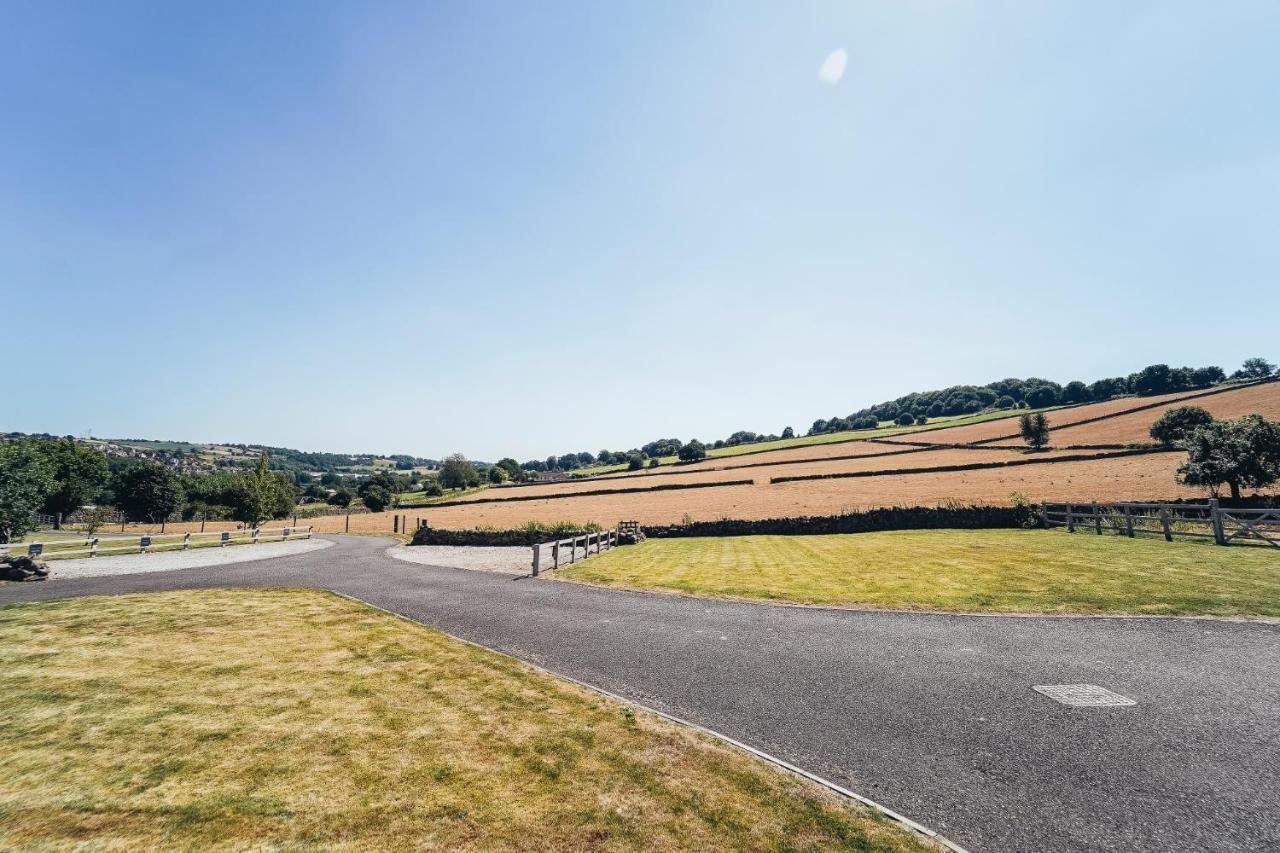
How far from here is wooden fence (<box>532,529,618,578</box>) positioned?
68.3 ft

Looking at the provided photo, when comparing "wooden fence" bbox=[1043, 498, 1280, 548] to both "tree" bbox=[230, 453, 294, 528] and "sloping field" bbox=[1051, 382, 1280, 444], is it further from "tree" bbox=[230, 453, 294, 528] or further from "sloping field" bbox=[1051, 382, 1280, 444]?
"tree" bbox=[230, 453, 294, 528]

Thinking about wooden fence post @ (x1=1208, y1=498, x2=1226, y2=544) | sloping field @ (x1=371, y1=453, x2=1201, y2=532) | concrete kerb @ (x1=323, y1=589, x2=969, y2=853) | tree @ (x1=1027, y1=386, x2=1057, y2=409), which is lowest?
sloping field @ (x1=371, y1=453, x2=1201, y2=532)

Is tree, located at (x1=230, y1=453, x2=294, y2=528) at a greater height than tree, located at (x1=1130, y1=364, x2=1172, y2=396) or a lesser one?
lesser

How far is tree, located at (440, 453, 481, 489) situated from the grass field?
109 metres

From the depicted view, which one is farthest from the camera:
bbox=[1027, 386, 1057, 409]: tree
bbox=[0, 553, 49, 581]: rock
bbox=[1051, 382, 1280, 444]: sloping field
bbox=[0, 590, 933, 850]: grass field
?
bbox=[1027, 386, 1057, 409]: tree

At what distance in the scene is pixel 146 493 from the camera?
225 feet

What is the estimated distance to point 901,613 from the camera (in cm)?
1270

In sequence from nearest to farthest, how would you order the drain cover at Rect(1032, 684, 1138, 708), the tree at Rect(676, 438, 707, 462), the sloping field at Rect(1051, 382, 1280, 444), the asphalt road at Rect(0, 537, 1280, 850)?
the asphalt road at Rect(0, 537, 1280, 850) < the drain cover at Rect(1032, 684, 1138, 708) < the sloping field at Rect(1051, 382, 1280, 444) < the tree at Rect(676, 438, 707, 462)

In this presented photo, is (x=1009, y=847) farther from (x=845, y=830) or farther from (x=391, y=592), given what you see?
(x=391, y=592)

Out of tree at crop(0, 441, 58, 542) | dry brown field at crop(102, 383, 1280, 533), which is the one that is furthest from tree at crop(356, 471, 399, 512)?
tree at crop(0, 441, 58, 542)

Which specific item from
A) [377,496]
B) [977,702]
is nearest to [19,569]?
[977,702]

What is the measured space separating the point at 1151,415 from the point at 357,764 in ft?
323

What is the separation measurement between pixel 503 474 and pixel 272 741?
127 metres

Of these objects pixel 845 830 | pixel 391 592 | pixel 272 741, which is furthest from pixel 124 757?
pixel 391 592
